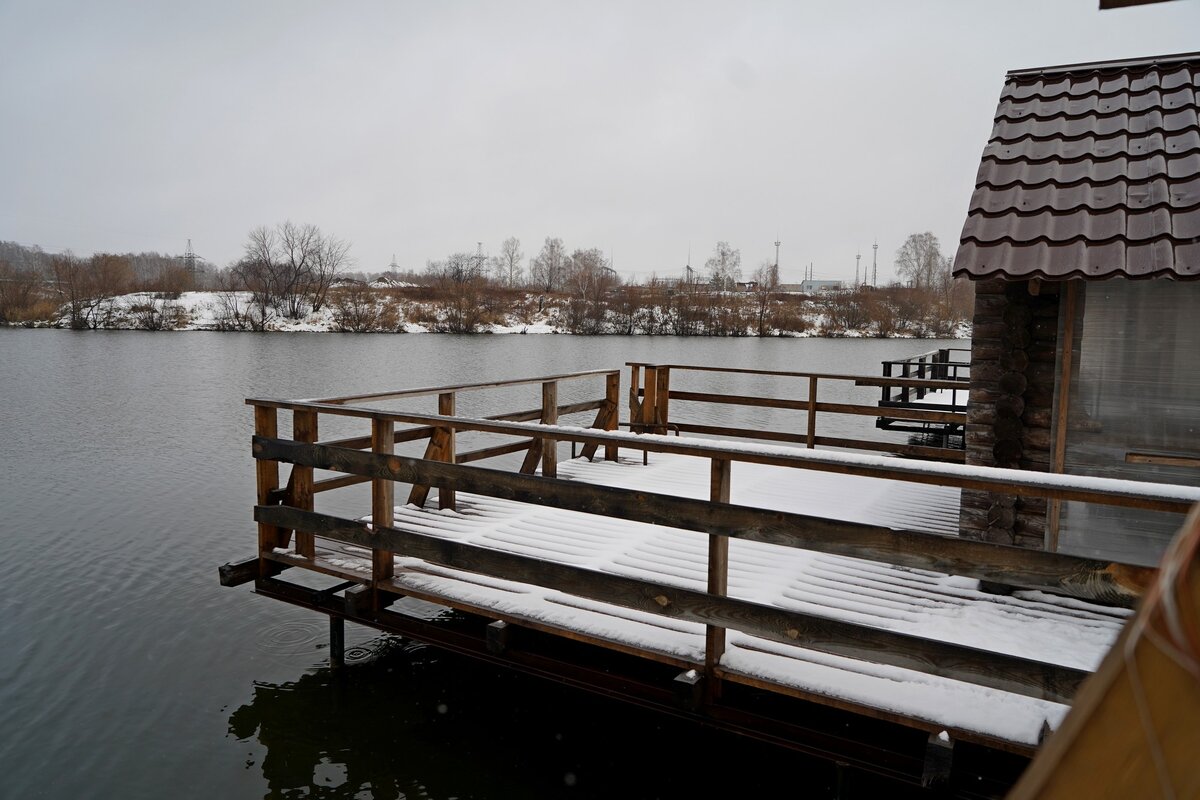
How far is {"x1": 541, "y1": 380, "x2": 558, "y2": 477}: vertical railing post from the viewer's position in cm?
780

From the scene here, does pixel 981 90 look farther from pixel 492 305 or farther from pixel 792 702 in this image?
pixel 792 702

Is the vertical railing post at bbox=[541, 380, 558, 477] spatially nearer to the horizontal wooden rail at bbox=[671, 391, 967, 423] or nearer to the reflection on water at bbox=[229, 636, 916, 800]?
the horizontal wooden rail at bbox=[671, 391, 967, 423]

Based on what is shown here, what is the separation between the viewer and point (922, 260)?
86.7 m

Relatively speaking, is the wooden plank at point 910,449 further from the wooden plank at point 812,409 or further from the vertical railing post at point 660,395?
the vertical railing post at point 660,395

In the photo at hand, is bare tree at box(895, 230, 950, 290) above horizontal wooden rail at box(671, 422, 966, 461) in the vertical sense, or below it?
above

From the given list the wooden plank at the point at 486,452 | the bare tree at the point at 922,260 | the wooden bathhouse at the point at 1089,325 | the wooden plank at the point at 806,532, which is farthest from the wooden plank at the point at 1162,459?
the bare tree at the point at 922,260

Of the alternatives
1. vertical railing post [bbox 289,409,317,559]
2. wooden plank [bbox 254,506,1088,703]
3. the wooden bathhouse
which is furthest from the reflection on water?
the wooden bathhouse

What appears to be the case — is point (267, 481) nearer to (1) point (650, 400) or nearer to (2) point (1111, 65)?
(1) point (650, 400)

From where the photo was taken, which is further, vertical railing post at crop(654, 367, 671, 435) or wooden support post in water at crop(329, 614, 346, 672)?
vertical railing post at crop(654, 367, 671, 435)

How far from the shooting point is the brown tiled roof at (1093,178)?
4562mm

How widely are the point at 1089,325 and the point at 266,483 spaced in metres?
5.61

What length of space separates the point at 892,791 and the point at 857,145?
77.4 metres

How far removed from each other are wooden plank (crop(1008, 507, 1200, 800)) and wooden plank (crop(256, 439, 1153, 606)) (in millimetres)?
2589

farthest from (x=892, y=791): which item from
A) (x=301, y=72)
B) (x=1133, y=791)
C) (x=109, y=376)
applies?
(x=301, y=72)
